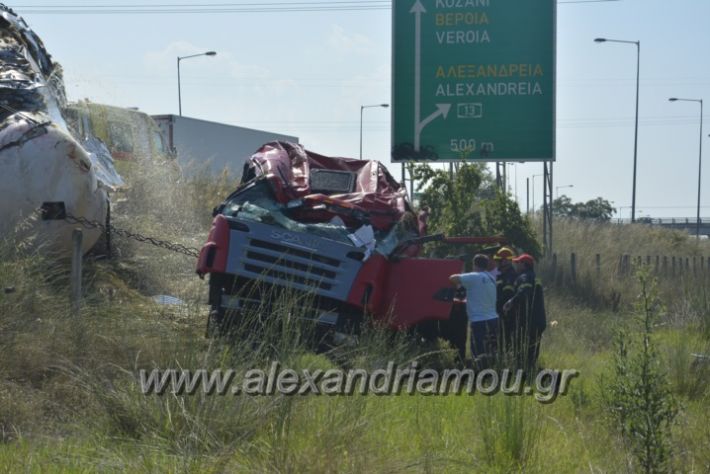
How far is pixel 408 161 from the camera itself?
65.2 ft

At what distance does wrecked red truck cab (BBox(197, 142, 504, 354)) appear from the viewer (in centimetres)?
1060

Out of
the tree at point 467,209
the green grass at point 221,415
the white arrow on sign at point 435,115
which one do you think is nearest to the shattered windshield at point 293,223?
the green grass at point 221,415

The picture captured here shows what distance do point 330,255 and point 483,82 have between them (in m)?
10.4

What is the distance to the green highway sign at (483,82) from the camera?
20.2 m

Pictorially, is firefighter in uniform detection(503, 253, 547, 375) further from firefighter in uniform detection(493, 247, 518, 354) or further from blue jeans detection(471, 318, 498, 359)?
blue jeans detection(471, 318, 498, 359)

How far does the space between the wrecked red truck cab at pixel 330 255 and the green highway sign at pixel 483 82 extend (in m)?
8.33

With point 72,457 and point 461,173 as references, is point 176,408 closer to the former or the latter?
point 72,457

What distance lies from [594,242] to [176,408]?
27.0m

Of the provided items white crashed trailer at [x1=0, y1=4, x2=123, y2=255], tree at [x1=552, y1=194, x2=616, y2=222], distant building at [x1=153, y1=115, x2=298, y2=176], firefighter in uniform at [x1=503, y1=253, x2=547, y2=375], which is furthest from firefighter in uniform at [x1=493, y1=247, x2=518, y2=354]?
tree at [x1=552, y1=194, x2=616, y2=222]

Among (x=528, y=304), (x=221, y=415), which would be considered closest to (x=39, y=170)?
(x=528, y=304)

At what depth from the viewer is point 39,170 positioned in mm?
11633

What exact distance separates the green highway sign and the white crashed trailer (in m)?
8.75

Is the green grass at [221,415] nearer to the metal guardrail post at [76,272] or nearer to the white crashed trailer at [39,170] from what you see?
the metal guardrail post at [76,272]

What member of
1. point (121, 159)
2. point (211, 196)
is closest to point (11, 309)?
point (121, 159)
